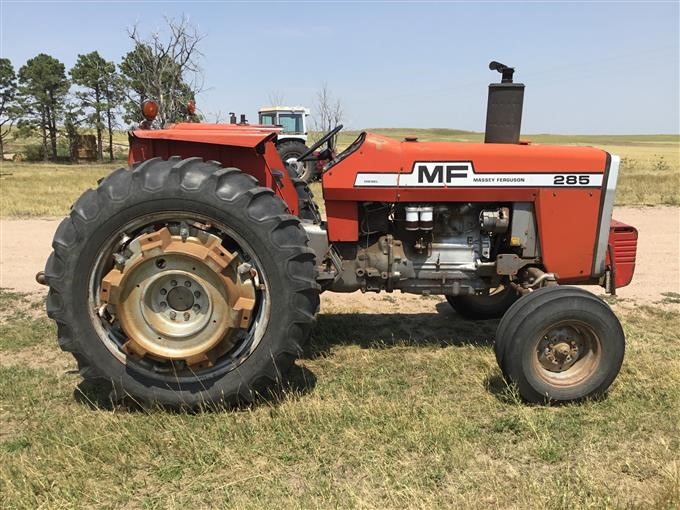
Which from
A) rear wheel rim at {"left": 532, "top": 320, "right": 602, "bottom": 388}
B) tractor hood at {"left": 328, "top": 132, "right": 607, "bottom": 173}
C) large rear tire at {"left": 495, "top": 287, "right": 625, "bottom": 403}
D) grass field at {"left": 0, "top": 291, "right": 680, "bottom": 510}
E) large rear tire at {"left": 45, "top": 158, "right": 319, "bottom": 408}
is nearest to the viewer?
grass field at {"left": 0, "top": 291, "right": 680, "bottom": 510}

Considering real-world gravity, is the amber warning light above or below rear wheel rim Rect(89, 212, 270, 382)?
above

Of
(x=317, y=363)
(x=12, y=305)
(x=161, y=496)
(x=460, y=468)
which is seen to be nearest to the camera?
(x=161, y=496)

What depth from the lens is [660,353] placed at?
4.20 m

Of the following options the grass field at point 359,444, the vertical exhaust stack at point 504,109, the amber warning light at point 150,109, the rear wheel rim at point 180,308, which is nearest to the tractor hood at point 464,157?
the vertical exhaust stack at point 504,109

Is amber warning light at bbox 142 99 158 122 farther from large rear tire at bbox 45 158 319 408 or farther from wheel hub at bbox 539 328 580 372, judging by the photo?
wheel hub at bbox 539 328 580 372

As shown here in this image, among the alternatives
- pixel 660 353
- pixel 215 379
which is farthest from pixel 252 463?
pixel 660 353

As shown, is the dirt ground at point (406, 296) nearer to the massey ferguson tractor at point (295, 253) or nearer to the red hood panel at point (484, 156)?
the massey ferguson tractor at point (295, 253)

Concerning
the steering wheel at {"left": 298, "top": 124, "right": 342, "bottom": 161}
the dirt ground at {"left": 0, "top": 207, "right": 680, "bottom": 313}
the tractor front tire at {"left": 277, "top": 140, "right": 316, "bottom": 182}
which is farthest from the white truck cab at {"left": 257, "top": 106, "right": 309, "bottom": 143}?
the steering wheel at {"left": 298, "top": 124, "right": 342, "bottom": 161}

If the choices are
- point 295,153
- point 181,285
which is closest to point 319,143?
point 181,285

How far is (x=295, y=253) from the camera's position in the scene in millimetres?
3062

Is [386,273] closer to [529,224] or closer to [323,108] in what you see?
[529,224]

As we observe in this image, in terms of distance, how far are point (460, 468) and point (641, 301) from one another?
158 inches

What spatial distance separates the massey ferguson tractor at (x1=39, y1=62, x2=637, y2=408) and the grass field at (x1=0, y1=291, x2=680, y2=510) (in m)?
0.25

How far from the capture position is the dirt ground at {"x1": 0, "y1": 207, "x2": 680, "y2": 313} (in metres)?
5.80
